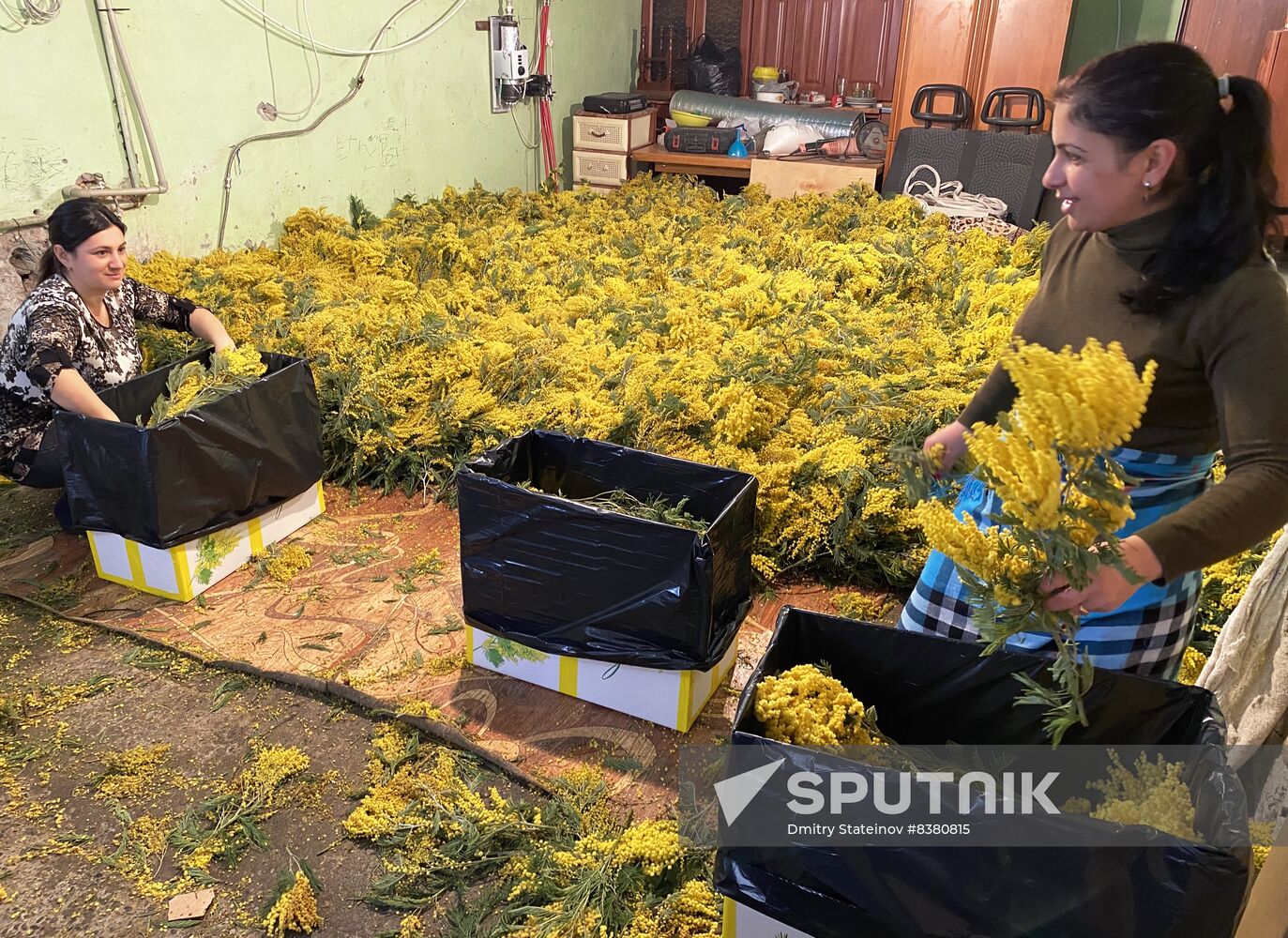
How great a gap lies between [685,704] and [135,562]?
1785 millimetres

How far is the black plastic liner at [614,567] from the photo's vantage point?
2.05m

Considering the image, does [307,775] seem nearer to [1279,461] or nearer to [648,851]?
[648,851]

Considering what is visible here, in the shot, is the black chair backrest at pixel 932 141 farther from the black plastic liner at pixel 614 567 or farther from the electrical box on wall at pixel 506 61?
the black plastic liner at pixel 614 567

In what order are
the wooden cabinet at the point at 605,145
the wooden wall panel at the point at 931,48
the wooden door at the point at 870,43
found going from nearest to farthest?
the wooden wall panel at the point at 931,48 → the wooden cabinet at the point at 605,145 → the wooden door at the point at 870,43

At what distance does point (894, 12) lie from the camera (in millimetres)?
8188

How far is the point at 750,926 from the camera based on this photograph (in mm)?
1368

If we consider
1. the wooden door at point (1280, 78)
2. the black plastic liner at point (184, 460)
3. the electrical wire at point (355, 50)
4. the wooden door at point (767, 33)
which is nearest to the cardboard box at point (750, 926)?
the black plastic liner at point (184, 460)

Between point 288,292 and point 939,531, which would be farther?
point 288,292

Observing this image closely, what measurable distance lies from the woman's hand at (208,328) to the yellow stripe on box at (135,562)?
2.62 ft

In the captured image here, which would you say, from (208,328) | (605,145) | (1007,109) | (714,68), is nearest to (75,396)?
(208,328)

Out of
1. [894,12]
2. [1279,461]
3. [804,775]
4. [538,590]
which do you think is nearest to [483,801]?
[538,590]

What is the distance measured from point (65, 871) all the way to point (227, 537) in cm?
117

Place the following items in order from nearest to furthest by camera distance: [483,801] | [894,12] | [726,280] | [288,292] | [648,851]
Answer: [648,851] → [483,801] → [288,292] → [726,280] → [894,12]

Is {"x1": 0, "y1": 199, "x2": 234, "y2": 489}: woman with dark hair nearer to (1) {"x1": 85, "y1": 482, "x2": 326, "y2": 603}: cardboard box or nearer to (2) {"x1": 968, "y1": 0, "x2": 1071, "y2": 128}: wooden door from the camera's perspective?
(1) {"x1": 85, "y1": 482, "x2": 326, "y2": 603}: cardboard box
